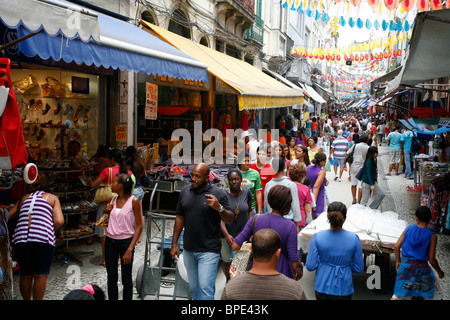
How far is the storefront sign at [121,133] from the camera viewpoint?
10203mm

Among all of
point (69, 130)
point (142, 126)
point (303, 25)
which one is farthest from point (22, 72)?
point (303, 25)

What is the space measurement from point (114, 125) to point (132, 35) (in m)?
3.05

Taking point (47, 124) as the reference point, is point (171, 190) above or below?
below

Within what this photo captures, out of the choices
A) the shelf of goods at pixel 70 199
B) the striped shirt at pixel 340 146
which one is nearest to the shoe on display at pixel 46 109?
the shelf of goods at pixel 70 199

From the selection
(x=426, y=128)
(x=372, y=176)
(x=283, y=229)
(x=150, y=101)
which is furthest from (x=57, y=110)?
(x=426, y=128)

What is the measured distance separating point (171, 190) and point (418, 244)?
5357 mm

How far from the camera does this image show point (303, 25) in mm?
37000

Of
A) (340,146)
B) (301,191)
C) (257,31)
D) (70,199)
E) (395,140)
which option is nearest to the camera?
(301,191)

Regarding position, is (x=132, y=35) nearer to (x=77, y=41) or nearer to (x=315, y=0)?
(x=77, y=41)

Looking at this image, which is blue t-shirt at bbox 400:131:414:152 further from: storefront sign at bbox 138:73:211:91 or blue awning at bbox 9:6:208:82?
blue awning at bbox 9:6:208:82

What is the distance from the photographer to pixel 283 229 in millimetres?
4125

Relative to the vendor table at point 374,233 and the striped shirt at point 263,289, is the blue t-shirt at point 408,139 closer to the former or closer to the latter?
the vendor table at point 374,233

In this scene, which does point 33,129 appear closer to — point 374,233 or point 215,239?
point 215,239

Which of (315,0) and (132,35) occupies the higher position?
(315,0)
